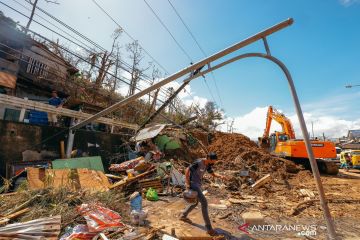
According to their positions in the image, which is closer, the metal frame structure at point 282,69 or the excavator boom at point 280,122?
the metal frame structure at point 282,69

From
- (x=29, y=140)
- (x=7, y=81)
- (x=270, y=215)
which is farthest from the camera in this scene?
(x=7, y=81)

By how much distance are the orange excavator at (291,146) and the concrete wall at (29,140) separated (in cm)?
1175

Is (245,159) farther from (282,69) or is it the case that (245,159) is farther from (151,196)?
(282,69)

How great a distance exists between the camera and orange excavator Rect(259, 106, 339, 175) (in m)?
13.5

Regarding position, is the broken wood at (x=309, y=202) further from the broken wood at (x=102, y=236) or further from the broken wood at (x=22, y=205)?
the broken wood at (x=22, y=205)

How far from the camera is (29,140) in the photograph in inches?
317

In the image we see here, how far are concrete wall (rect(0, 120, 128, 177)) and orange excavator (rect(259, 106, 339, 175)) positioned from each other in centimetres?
1175

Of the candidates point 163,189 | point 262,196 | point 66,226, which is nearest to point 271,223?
point 262,196

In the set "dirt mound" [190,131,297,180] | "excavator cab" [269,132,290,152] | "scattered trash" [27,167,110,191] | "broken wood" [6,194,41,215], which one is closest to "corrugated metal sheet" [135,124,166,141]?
"dirt mound" [190,131,297,180]

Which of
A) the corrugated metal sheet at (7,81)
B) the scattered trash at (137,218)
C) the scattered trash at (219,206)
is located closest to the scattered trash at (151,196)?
the scattered trash at (219,206)

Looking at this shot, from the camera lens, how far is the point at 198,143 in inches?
599

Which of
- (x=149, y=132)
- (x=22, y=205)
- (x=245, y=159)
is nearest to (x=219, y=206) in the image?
(x=22, y=205)

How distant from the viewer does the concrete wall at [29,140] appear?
23.9 ft

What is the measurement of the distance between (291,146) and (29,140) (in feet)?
47.4
